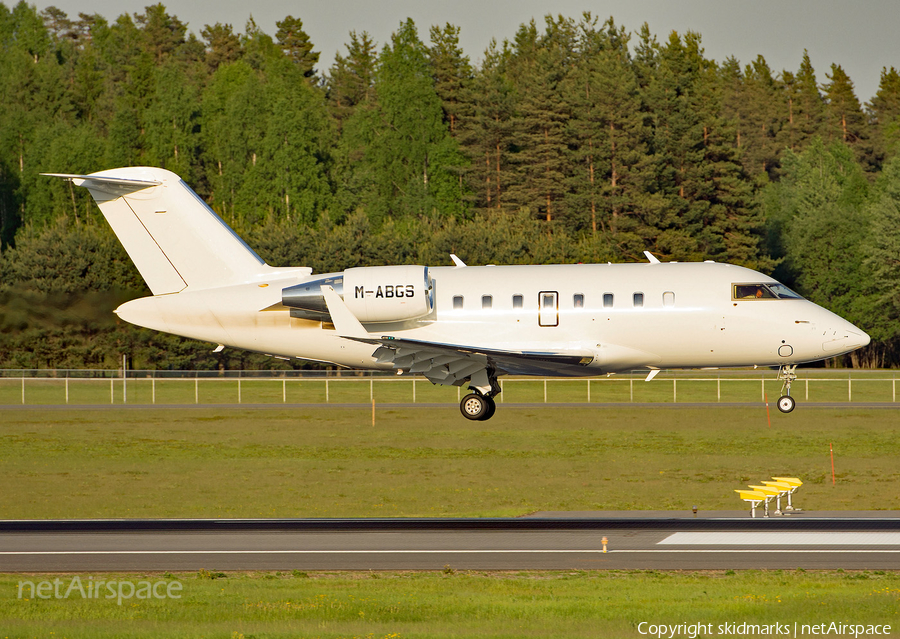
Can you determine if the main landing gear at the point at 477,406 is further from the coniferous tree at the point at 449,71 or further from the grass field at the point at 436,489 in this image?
the coniferous tree at the point at 449,71

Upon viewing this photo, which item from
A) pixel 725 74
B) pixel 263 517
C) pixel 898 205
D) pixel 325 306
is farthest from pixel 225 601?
pixel 725 74

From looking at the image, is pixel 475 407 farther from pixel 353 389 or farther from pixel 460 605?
pixel 353 389

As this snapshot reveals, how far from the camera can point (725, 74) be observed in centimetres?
18125

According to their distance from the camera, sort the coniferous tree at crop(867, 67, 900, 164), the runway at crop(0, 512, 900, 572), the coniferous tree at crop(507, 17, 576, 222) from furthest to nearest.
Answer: the coniferous tree at crop(867, 67, 900, 164) → the coniferous tree at crop(507, 17, 576, 222) → the runway at crop(0, 512, 900, 572)

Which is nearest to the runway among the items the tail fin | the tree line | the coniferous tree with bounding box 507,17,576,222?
the tail fin

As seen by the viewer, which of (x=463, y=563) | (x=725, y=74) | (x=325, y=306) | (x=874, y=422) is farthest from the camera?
(x=725, y=74)

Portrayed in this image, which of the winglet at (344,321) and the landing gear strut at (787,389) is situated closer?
the winglet at (344,321)

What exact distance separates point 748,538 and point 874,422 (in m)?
31.6

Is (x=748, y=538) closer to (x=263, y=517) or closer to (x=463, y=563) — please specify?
(x=463, y=563)

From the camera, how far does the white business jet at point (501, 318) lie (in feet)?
105

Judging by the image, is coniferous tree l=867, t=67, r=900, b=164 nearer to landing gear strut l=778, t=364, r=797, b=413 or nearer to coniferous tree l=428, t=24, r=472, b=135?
coniferous tree l=428, t=24, r=472, b=135

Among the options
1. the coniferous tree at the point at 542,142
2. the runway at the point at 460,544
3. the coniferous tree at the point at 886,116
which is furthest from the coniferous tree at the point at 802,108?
the runway at the point at 460,544

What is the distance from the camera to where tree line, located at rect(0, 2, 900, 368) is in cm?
9844

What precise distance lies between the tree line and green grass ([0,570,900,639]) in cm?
5060
